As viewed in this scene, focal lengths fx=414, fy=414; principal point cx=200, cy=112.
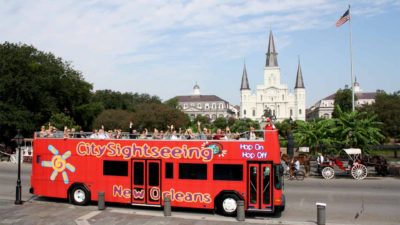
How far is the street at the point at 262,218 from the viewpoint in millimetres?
14820

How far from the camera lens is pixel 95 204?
17.9m

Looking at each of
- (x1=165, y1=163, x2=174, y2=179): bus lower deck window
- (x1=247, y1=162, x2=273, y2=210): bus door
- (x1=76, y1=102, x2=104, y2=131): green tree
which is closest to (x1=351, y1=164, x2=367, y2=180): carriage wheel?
(x1=247, y1=162, x2=273, y2=210): bus door

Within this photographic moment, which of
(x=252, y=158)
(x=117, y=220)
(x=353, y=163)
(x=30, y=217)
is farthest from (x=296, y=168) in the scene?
(x=30, y=217)

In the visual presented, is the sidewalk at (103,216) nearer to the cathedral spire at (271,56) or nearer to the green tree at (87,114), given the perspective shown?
the green tree at (87,114)

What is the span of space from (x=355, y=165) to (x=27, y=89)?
43.7 meters

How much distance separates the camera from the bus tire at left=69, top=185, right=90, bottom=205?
17.4m

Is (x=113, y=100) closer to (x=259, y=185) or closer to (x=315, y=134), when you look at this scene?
(x=315, y=134)

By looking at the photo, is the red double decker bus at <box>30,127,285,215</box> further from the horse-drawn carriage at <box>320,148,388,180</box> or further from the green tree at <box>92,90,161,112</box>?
the green tree at <box>92,90,161,112</box>

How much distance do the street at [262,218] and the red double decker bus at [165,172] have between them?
1.72ft

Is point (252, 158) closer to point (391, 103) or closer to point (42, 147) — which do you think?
point (42, 147)

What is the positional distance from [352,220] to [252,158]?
4259 millimetres

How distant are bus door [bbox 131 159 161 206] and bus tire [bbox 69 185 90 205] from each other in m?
2.18

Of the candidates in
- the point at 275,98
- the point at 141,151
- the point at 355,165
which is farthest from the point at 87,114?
the point at 275,98

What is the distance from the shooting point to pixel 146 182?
1650 cm
